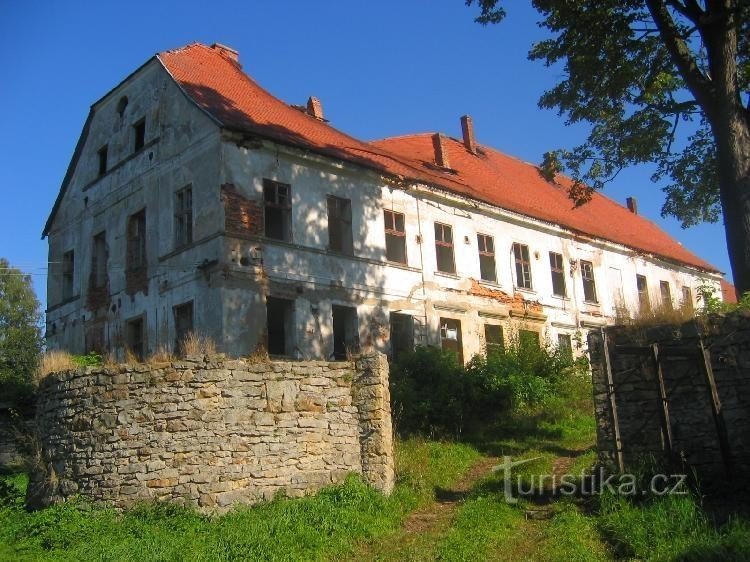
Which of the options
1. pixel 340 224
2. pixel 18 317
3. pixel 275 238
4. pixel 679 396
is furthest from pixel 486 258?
pixel 18 317

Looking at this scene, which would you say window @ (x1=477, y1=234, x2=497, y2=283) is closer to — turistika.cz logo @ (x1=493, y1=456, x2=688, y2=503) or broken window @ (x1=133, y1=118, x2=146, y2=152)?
broken window @ (x1=133, y1=118, x2=146, y2=152)

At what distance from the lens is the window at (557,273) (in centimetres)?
2571

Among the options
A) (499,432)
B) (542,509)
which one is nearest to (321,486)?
(542,509)

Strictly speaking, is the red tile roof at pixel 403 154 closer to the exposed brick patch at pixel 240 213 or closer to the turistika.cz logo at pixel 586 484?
the exposed brick patch at pixel 240 213

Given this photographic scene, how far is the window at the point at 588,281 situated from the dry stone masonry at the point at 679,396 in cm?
1630

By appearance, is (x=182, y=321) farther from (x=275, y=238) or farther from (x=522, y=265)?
(x=522, y=265)

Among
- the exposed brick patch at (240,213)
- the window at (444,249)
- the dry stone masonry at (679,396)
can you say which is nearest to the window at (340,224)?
the exposed brick patch at (240,213)

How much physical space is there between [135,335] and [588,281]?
16.2 meters

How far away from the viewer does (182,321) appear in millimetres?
17875

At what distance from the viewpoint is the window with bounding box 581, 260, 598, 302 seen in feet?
88.1

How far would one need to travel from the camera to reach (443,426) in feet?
49.9

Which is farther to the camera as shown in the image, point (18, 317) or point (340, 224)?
point (18, 317)

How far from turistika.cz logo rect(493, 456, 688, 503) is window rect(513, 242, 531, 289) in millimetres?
12423

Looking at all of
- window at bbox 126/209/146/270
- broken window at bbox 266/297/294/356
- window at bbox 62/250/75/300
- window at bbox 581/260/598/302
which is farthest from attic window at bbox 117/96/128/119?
window at bbox 581/260/598/302
